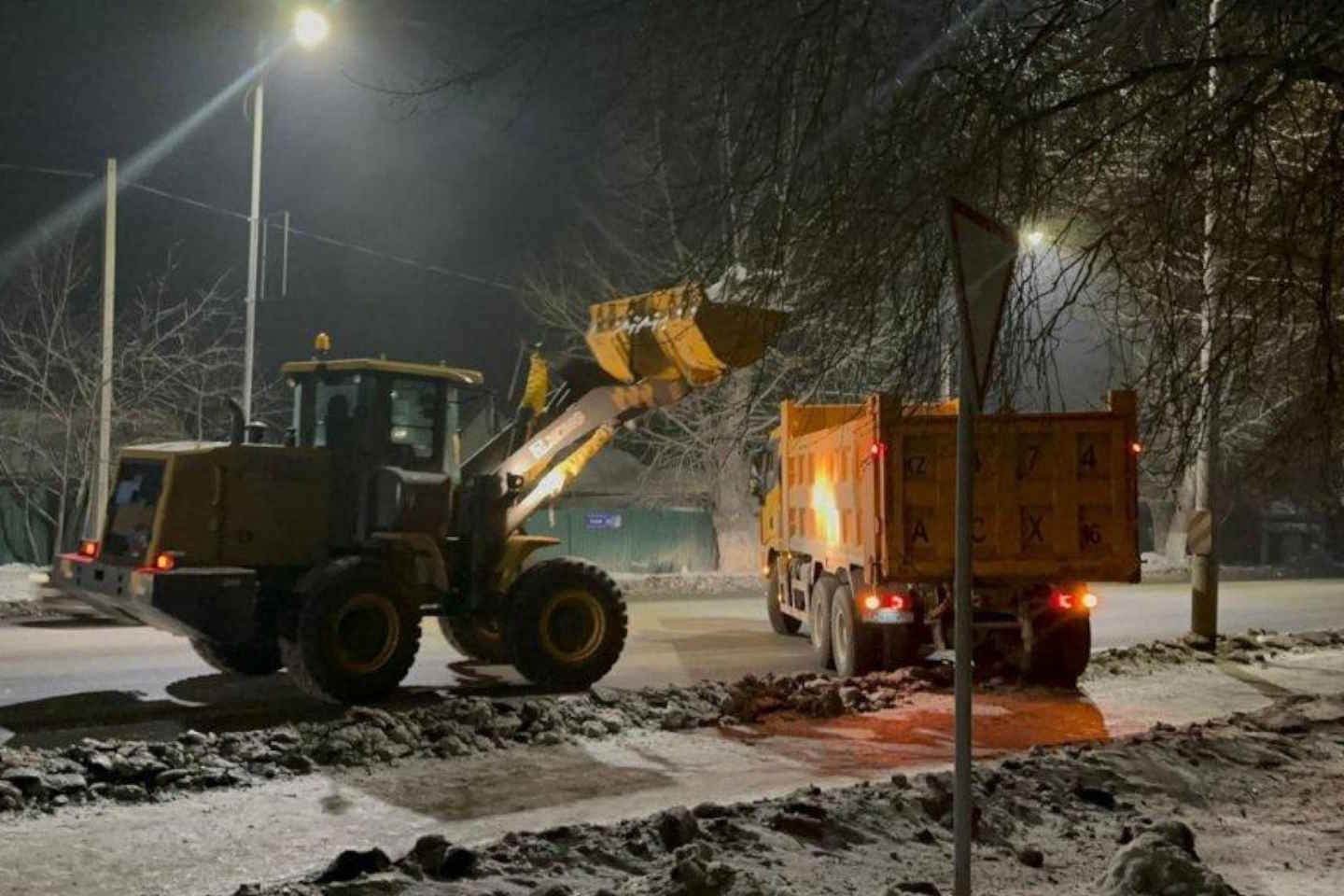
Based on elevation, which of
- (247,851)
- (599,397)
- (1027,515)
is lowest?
(247,851)

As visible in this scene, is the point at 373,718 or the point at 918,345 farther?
the point at 373,718

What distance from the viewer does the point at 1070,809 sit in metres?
7.42

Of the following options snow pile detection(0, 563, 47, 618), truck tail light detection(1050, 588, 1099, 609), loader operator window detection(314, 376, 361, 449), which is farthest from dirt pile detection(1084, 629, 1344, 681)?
snow pile detection(0, 563, 47, 618)

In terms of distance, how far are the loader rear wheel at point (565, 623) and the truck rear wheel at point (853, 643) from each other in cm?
216

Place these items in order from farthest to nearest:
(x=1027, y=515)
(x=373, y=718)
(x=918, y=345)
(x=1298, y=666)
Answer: (x=1298, y=666) < (x=1027, y=515) < (x=373, y=718) < (x=918, y=345)

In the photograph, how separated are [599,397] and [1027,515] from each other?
12.9 feet

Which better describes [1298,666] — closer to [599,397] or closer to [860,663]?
[860,663]

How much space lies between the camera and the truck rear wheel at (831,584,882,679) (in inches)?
523

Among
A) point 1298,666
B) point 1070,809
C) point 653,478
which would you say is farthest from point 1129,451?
point 653,478

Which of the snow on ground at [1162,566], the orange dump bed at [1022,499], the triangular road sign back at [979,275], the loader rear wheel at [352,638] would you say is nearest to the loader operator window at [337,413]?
the loader rear wheel at [352,638]

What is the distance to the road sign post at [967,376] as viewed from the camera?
474cm

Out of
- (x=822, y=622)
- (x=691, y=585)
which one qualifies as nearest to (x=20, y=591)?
(x=691, y=585)

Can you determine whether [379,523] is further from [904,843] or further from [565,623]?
[904,843]

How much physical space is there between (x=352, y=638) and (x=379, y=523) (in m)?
1.05
